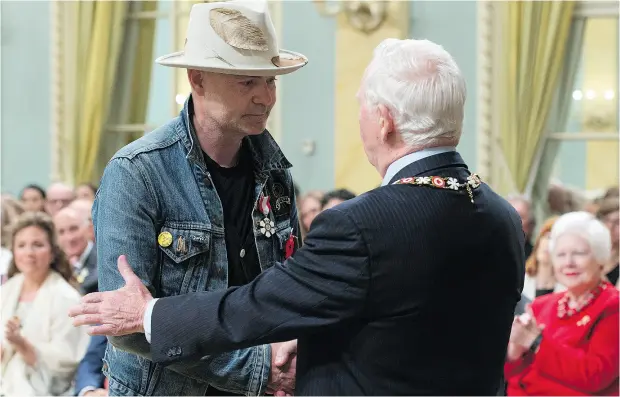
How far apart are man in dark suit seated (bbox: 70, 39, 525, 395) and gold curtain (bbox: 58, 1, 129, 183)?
26.1 ft

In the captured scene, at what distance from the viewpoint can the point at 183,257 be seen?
7.71 feet

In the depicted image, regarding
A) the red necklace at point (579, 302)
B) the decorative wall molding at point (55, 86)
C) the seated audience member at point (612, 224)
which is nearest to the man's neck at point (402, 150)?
the red necklace at point (579, 302)

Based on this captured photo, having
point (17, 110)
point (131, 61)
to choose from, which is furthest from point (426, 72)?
point (17, 110)

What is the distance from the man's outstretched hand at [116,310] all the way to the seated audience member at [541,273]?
303cm

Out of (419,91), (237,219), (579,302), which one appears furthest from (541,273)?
(419,91)

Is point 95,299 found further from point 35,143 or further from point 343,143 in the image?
point 35,143

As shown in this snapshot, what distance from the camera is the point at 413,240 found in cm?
191

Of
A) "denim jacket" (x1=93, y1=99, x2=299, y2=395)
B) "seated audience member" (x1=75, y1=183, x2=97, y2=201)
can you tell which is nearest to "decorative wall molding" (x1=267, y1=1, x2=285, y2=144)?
"seated audience member" (x1=75, y1=183, x2=97, y2=201)

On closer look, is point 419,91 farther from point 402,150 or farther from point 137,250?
point 137,250

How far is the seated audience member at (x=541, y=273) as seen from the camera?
491 centimetres

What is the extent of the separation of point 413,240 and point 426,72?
0.33 metres

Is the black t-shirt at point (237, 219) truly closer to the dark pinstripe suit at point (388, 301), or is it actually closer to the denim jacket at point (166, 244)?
the denim jacket at point (166, 244)

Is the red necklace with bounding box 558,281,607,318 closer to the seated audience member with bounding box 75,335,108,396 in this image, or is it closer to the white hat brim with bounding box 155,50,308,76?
the seated audience member with bounding box 75,335,108,396

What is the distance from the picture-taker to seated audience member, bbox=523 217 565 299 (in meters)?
4.91
